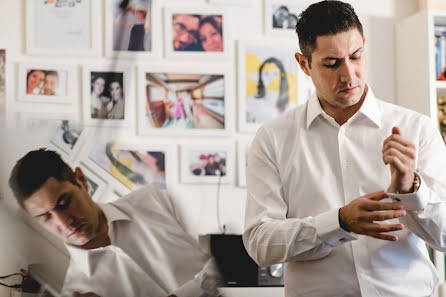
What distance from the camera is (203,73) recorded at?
237 cm

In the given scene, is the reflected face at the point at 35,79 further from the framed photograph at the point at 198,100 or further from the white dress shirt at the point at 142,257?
the framed photograph at the point at 198,100

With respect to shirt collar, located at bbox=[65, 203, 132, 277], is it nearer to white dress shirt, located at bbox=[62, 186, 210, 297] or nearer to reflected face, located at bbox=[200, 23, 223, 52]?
white dress shirt, located at bbox=[62, 186, 210, 297]

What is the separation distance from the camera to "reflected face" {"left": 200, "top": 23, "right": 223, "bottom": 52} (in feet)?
7.70

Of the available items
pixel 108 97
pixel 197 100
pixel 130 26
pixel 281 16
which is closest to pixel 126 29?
pixel 130 26

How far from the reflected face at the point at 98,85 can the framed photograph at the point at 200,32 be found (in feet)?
4.09

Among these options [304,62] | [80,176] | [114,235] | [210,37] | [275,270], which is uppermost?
[210,37]

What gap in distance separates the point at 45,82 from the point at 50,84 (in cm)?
1

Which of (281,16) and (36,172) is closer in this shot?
(36,172)

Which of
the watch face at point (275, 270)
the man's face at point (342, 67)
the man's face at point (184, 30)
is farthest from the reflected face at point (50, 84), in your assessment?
the watch face at point (275, 270)

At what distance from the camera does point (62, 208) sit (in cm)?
100

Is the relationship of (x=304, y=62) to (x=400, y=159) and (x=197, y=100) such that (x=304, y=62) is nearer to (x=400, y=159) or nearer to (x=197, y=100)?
(x=400, y=159)

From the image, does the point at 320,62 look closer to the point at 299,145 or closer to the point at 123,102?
the point at 299,145

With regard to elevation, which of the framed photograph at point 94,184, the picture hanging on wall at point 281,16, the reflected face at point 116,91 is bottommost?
the framed photograph at point 94,184

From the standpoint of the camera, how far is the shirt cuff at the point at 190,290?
1.08 m
